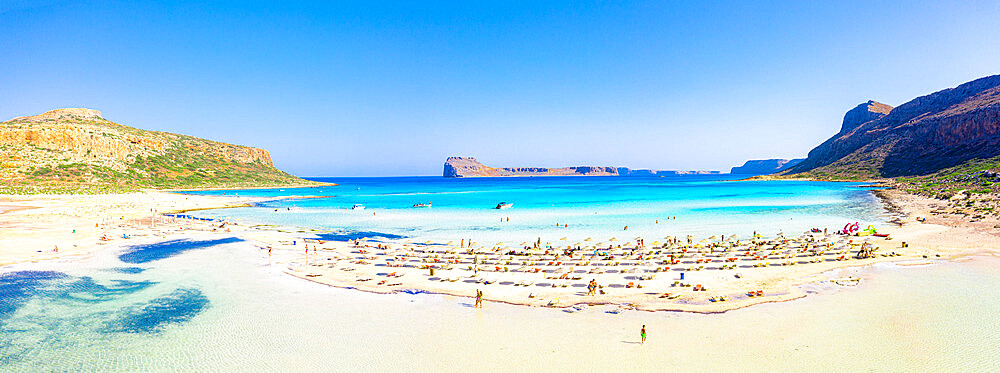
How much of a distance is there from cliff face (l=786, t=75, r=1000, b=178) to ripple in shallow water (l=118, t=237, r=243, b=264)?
165788 millimetres

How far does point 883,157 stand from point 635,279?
18210 cm

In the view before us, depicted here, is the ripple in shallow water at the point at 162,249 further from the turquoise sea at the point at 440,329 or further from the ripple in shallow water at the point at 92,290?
the ripple in shallow water at the point at 92,290

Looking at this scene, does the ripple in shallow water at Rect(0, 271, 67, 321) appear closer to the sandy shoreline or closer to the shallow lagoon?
the shallow lagoon

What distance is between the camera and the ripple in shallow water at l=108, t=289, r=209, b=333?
18.3 m

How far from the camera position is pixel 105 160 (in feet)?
400

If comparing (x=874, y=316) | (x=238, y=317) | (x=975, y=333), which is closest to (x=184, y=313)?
(x=238, y=317)

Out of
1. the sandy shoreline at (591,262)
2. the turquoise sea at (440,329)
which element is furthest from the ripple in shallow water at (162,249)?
the turquoise sea at (440,329)

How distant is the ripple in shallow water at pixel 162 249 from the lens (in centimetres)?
3230

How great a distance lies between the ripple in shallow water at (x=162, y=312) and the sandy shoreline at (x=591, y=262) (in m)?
6.01

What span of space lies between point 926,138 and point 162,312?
200337 millimetres

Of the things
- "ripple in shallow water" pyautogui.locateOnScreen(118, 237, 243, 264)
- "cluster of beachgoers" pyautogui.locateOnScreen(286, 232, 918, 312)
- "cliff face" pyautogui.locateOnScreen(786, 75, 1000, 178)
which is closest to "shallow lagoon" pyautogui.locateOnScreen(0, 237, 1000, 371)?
"cluster of beachgoers" pyautogui.locateOnScreen(286, 232, 918, 312)

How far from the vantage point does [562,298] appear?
21.5 metres

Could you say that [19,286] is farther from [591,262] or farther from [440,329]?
[591,262]

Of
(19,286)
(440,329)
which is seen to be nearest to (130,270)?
(19,286)
